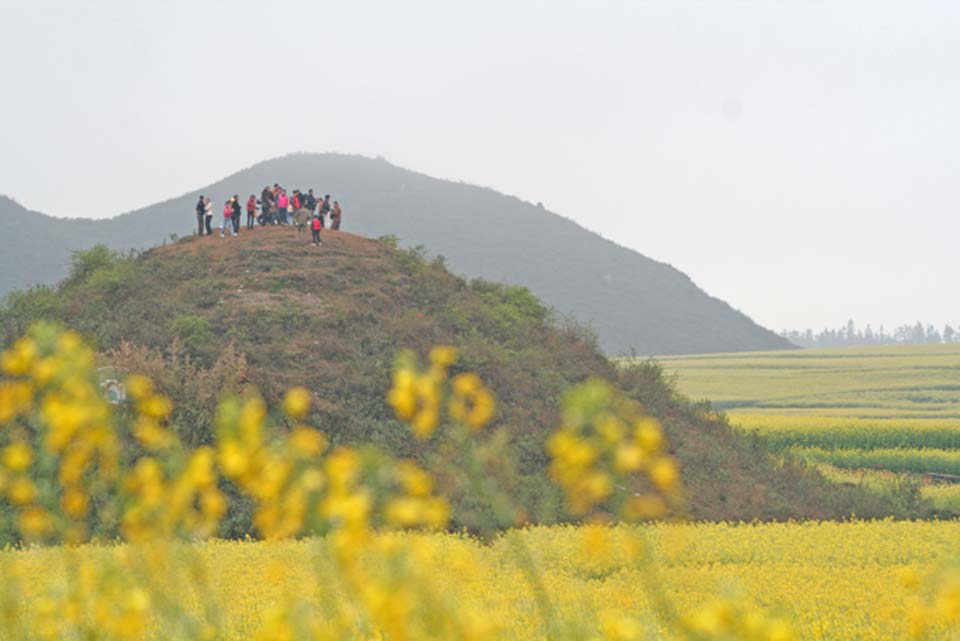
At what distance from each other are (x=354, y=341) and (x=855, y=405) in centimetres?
3211

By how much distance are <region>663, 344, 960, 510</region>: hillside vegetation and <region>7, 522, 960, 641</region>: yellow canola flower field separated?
1048 centimetres

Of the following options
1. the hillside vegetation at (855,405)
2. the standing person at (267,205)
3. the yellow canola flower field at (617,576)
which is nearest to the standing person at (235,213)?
the standing person at (267,205)

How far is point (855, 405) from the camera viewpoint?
48969 millimetres

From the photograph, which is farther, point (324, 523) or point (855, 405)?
point (855, 405)

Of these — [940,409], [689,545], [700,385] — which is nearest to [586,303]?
[700,385]

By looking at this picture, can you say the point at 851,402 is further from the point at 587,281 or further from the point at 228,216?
the point at 587,281

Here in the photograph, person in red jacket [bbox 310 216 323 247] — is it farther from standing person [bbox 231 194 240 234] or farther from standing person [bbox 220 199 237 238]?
standing person [bbox 220 199 237 238]

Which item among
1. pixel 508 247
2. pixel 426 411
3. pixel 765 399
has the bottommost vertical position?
pixel 765 399

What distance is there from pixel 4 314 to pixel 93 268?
3.39 meters

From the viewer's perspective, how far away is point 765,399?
5572 centimetres

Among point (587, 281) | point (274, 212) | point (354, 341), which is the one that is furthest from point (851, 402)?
point (587, 281)

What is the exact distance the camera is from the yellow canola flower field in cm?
787

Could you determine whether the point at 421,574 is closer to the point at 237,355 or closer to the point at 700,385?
the point at 237,355

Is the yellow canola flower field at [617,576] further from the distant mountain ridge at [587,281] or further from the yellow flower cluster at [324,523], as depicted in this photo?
the distant mountain ridge at [587,281]
